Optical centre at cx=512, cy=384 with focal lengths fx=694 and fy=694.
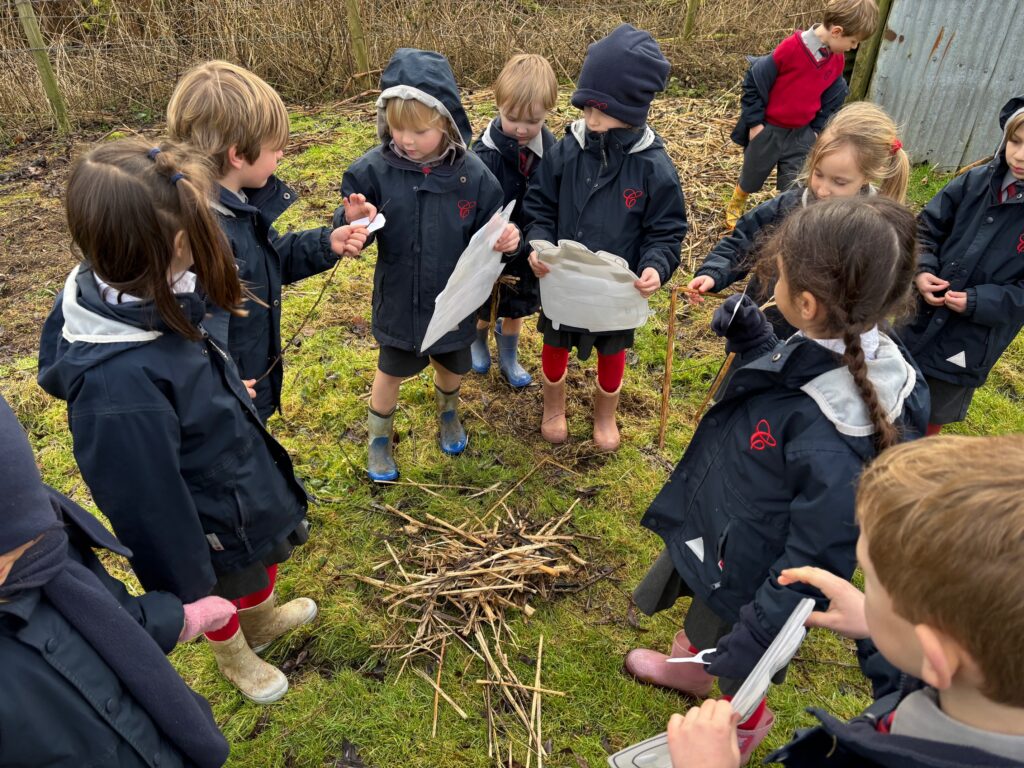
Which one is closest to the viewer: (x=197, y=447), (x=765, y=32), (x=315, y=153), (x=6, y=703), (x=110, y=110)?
(x=6, y=703)

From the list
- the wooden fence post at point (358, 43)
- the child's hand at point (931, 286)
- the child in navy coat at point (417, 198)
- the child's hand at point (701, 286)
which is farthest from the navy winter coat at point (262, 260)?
the wooden fence post at point (358, 43)

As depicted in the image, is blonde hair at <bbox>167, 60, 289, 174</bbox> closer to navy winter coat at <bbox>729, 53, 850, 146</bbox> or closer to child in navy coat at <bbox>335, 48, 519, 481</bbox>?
child in navy coat at <bbox>335, 48, 519, 481</bbox>

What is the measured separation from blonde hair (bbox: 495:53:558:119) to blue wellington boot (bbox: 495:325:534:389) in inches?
55.3

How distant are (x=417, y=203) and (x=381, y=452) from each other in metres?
1.39

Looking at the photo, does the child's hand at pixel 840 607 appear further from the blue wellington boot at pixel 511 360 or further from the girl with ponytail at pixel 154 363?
the blue wellington boot at pixel 511 360

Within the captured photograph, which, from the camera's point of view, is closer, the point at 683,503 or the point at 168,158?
the point at 168,158

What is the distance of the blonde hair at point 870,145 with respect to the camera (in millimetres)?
3021

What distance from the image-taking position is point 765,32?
10531mm

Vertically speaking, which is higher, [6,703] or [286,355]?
[6,703]

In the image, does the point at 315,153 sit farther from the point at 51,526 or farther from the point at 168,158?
the point at 51,526

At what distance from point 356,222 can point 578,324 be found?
1201 millimetres

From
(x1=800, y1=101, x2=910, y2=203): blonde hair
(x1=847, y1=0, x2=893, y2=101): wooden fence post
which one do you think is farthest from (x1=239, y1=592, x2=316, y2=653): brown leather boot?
(x1=847, y1=0, x2=893, y2=101): wooden fence post

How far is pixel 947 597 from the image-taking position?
102cm

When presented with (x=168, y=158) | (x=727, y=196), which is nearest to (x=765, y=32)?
(x=727, y=196)
